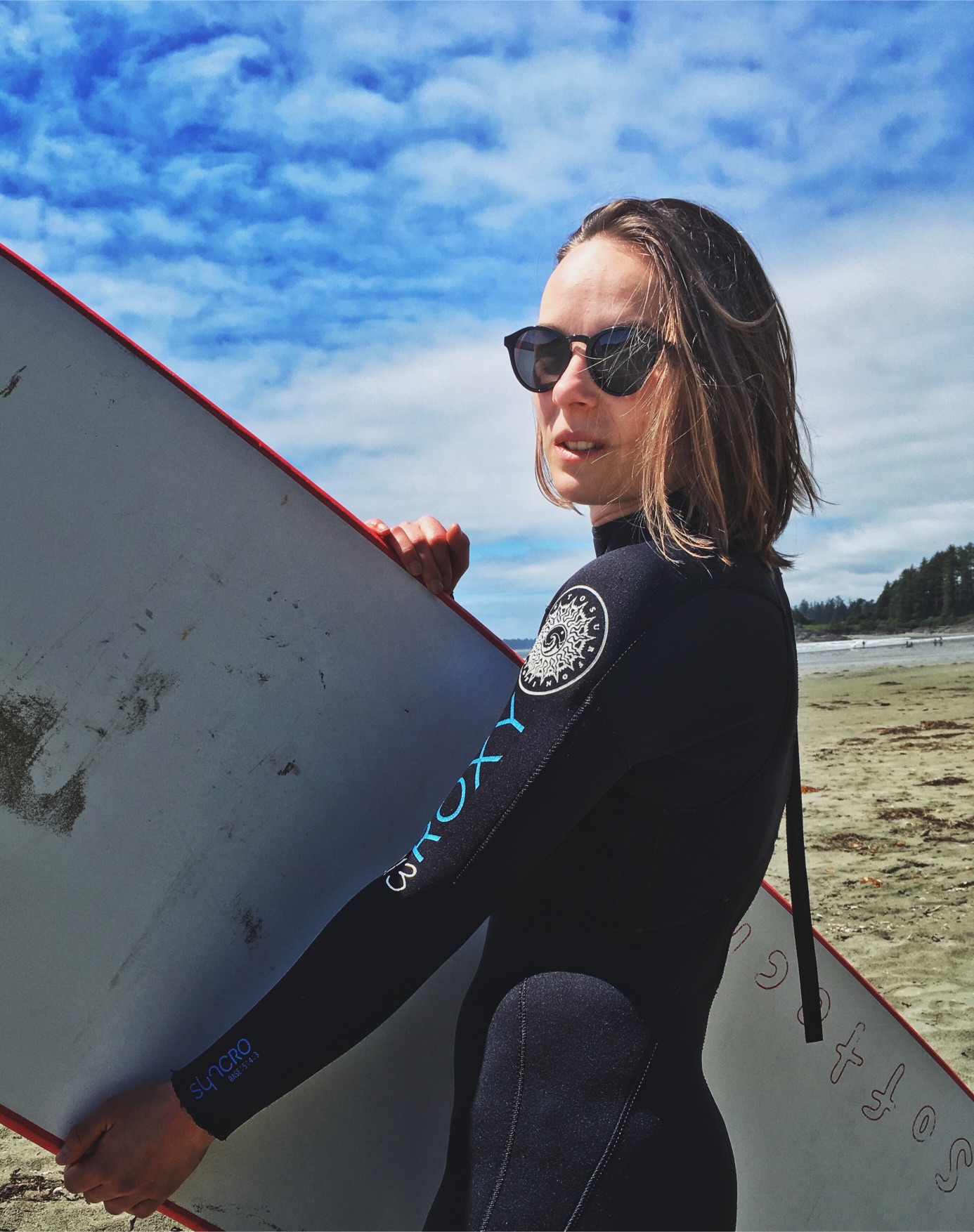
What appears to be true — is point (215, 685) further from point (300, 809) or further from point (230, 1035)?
point (230, 1035)

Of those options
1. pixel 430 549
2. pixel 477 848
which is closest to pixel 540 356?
pixel 430 549

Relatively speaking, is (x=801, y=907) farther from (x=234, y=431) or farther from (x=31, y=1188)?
(x=31, y=1188)

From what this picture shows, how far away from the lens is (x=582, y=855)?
0.97 metres

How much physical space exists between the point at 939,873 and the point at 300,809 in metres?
5.73

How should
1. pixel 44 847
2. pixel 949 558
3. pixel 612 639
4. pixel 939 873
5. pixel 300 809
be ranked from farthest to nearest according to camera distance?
1. pixel 949 558
2. pixel 939 873
3. pixel 300 809
4. pixel 44 847
5. pixel 612 639

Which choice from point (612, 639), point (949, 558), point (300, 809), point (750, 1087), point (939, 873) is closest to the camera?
point (612, 639)

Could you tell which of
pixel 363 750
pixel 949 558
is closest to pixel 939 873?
pixel 363 750

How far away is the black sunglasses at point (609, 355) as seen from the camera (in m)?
1.10

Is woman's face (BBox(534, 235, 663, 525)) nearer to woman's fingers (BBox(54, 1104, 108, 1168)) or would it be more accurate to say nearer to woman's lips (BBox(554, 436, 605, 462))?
woman's lips (BBox(554, 436, 605, 462))

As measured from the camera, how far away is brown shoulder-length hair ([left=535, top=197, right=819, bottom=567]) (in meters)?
1.04

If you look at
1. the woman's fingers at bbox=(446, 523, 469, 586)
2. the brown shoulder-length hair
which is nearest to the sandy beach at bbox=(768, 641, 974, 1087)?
the woman's fingers at bbox=(446, 523, 469, 586)

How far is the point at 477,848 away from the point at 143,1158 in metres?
0.57

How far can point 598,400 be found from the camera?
113 cm

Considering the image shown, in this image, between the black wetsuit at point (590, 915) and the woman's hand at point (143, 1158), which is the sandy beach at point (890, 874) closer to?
the woman's hand at point (143, 1158)
